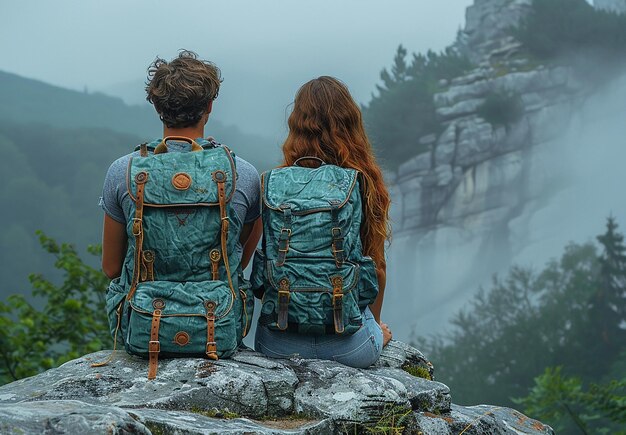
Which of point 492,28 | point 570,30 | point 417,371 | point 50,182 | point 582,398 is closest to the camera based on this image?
point 417,371

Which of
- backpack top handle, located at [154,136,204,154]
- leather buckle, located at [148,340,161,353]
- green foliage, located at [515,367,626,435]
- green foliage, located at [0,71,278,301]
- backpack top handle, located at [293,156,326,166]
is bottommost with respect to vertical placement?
green foliage, located at [0,71,278,301]

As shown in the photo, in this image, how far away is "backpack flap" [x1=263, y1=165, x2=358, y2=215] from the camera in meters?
4.17

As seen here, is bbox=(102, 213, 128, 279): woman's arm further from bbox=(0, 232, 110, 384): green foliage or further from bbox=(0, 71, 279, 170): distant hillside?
bbox=(0, 71, 279, 170): distant hillside

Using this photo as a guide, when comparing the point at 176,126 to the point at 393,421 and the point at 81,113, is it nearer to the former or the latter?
the point at 393,421

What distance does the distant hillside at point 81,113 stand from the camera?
71125mm

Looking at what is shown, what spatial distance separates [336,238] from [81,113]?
74.2 m

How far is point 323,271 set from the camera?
4152mm

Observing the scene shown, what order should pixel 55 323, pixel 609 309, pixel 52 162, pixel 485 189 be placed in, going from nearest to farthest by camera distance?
pixel 55 323
pixel 609 309
pixel 52 162
pixel 485 189

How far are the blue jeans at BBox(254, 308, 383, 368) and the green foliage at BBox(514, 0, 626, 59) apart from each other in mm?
72851

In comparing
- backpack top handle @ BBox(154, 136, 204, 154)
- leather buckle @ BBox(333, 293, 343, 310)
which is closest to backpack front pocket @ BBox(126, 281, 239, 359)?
leather buckle @ BBox(333, 293, 343, 310)

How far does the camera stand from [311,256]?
4.16 metres

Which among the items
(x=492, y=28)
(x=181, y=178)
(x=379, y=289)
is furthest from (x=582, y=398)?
(x=492, y=28)

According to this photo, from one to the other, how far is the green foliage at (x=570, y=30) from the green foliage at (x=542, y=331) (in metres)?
21.2

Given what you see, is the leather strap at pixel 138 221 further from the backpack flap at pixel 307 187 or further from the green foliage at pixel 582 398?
the green foliage at pixel 582 398
